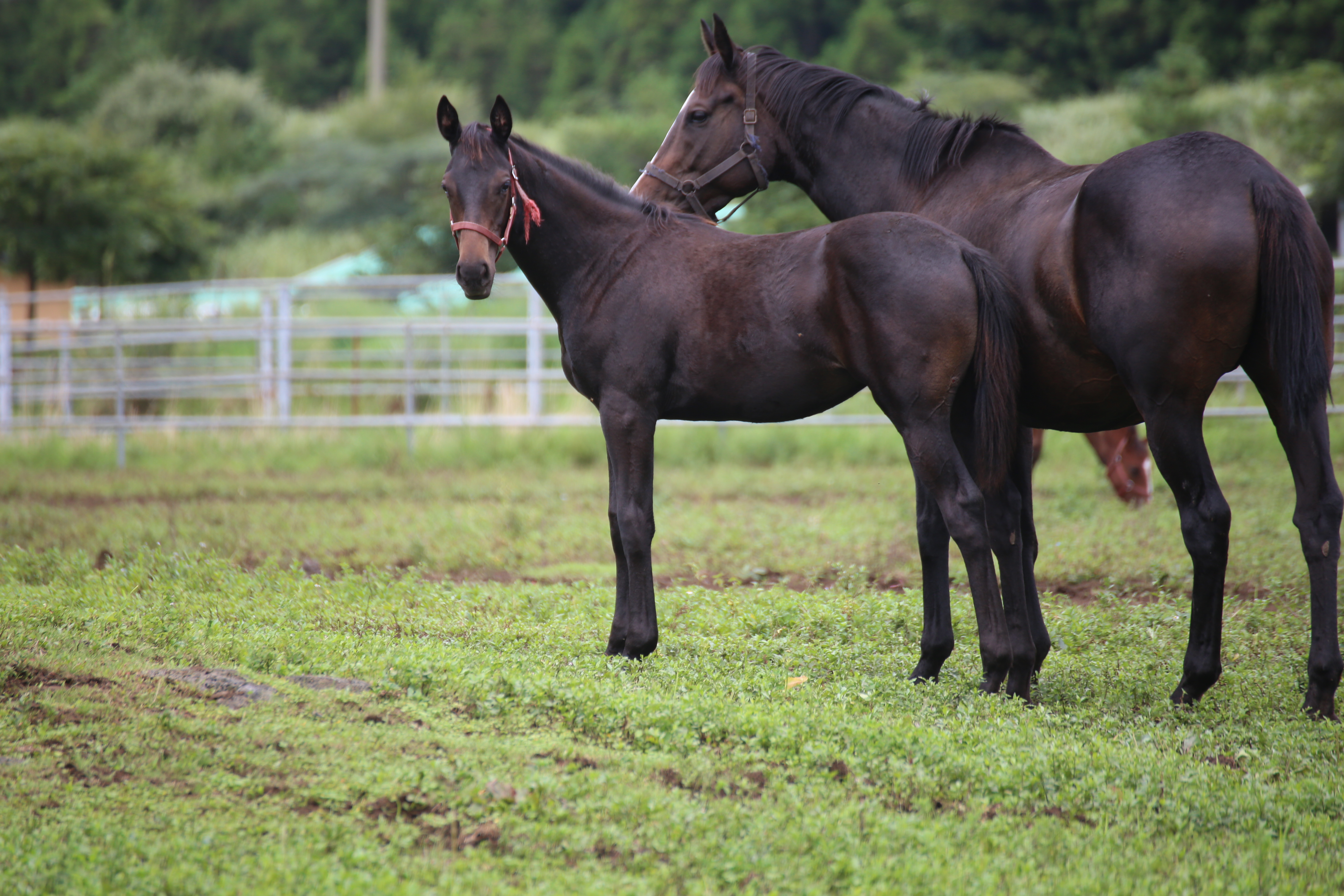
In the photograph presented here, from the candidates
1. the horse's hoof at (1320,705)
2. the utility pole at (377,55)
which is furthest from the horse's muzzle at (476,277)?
the utility pole at (377,55)

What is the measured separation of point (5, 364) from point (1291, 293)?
1461 cm

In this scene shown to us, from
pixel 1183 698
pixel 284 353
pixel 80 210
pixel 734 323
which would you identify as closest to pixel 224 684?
pixel 734 323

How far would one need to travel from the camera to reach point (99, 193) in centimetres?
1733

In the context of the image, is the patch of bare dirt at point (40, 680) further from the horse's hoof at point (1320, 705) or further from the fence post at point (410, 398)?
the fence post at point (410, 398)

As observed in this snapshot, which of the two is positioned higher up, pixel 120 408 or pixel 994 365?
pixel 994 365

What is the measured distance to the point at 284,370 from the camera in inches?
542

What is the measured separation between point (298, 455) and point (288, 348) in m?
1.99

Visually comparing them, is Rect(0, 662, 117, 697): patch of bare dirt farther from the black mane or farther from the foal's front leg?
the black mane

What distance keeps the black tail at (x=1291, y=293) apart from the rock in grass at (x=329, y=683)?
10.6ft

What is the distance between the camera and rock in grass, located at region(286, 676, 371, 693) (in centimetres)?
384

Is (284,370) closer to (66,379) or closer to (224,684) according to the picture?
(66,379)

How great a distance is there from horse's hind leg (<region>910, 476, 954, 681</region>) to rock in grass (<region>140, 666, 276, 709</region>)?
2381 millimetres

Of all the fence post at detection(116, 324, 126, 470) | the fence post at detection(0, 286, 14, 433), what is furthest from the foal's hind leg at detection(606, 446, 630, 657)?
the fence post at detection(0, 286, 14, 433)

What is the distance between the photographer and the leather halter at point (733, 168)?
5344 millimetres
